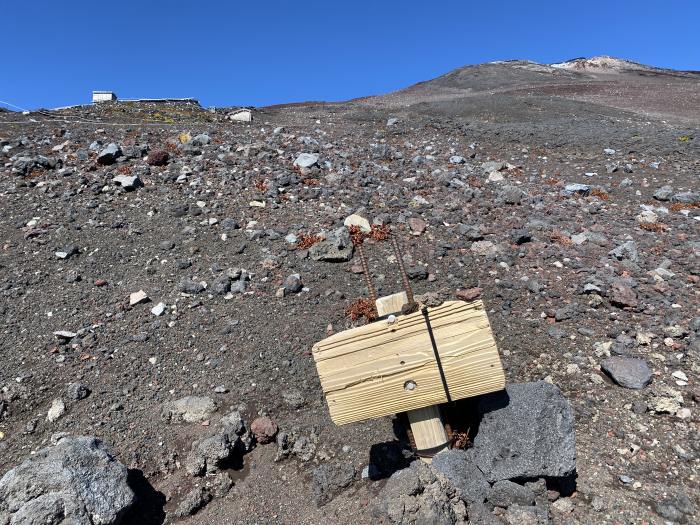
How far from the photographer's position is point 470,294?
5.84 meters

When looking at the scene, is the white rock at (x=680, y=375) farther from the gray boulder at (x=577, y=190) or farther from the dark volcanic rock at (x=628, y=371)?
the gray boulder at (x=577, y=190)

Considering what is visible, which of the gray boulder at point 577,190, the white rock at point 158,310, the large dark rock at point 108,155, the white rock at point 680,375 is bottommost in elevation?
the white rock at point 680,375

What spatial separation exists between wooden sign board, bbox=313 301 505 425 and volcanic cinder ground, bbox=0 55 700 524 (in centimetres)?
79

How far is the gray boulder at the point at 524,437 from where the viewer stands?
3.24 metres

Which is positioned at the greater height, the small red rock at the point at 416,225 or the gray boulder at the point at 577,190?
the small red rock at the point at 416,225

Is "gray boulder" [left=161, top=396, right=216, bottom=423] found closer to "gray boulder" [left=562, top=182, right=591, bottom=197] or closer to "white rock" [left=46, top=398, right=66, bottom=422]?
"white rock" [left=46, top=398, right=66, bottom=422]

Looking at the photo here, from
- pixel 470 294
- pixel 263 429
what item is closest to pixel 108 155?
pixel 263 429

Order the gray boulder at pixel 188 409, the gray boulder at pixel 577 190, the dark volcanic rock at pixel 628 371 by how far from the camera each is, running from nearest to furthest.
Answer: the dark volcanic rock at pixel 628 371, the gray boulder at pixel 188 409, the gray boulder at pixel 577 190

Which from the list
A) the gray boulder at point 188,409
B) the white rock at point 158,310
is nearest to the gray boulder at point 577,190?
the white rock at point 158,310

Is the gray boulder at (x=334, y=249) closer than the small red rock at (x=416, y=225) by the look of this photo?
Yes

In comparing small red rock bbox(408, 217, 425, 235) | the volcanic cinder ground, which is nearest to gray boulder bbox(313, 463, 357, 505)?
the volcanic cinder ground

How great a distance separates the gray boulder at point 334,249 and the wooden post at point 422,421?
3646 mm

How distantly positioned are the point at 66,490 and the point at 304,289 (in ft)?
11.5

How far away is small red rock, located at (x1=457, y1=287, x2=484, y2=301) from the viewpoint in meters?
5.81
